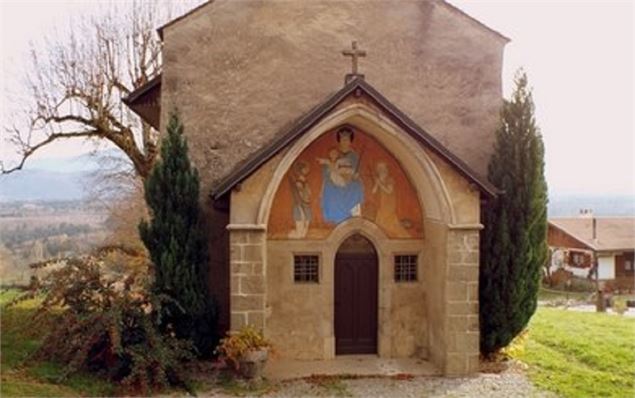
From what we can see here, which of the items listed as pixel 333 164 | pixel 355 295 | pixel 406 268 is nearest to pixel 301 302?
pixel 355 295

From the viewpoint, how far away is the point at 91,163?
24766 millimetres

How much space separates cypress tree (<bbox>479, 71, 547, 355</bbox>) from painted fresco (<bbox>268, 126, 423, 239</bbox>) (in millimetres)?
1940

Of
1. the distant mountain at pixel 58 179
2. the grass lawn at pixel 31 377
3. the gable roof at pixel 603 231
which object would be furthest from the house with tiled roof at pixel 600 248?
the grass lawn at pixel 31 377

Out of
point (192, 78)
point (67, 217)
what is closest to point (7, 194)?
point (67, 217)

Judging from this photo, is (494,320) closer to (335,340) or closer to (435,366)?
(435,366)

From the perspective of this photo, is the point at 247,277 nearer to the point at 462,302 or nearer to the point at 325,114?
the point at 325,114

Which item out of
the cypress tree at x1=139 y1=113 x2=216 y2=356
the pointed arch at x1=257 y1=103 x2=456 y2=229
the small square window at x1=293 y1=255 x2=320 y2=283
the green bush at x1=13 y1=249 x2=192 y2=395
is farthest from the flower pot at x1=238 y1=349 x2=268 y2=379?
the pointed arch at x1=257 y1=103 x2=456 y2=229

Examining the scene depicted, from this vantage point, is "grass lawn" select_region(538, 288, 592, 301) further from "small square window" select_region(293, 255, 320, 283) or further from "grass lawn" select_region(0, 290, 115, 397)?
"grass lawn" select_region(0, 290, 115, 397)

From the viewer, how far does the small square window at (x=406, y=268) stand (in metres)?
11.9

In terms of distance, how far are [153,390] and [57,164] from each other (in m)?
18.5

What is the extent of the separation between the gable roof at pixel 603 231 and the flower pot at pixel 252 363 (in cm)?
3322

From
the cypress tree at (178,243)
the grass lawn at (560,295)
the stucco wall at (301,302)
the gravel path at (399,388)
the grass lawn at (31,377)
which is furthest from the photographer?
the grass lawn at (560,295)

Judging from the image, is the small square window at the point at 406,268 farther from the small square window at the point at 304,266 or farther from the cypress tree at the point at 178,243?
the cypress tree at the point at 178,243

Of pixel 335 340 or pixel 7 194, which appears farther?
pixel 7 194
